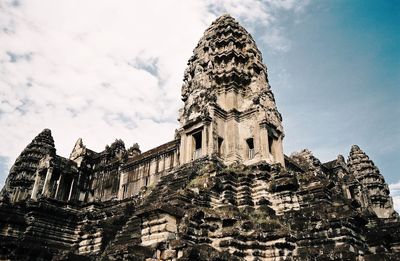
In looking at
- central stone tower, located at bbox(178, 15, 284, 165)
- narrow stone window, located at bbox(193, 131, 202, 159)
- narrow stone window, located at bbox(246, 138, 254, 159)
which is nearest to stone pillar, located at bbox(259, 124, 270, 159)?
central stone tower, located at bbox(178, 15, 284, 165)

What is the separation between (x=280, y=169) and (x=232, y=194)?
9.31 feet

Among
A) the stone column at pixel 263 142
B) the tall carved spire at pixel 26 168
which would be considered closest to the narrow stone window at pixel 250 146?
the stone column at pixel 263 142

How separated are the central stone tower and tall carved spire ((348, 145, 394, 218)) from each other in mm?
17161

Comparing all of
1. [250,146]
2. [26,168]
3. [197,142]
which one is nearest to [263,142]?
[250,146]

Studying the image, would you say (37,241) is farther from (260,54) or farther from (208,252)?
(260,54)

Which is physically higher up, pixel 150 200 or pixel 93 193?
pixel 93 193

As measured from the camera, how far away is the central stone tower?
57.4ft

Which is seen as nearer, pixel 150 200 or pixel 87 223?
pixel 150 200

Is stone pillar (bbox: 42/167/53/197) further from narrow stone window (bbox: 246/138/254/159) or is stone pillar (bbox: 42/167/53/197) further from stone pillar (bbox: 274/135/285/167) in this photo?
stone pillar (bbox: 274/135/285/167)

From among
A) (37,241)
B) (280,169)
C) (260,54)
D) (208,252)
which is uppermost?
(260,54)

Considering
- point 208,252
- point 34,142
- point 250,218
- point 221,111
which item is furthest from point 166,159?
point 34,142

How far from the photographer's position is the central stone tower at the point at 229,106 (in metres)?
17.5

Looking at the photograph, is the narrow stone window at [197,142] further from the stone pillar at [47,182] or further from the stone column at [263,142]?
the stone pillar at [47,182]

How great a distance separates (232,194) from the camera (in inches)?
563
